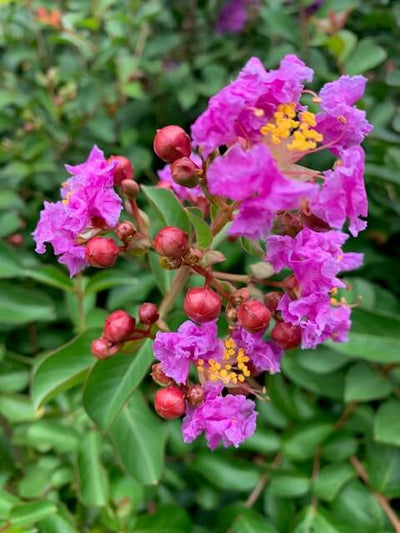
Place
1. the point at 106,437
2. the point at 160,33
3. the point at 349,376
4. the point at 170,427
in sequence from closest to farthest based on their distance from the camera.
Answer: the point at 106,437 → the point at 349,376 → the point at 170,427 → the point at 160,33

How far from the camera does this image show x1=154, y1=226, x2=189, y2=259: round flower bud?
1.09m

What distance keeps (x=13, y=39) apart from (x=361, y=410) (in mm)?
1916

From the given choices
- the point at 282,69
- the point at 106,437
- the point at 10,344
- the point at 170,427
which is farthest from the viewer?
the point at 10,344

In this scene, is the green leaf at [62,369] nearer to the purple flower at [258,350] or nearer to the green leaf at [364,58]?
the purple flower at [258,350]

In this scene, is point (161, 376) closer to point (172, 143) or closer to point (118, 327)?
point (118, 327)

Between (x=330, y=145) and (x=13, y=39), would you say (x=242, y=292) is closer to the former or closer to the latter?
(x=330, y=145)

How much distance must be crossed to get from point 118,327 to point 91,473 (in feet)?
2.02

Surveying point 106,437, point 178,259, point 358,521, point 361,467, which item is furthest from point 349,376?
point 178,259

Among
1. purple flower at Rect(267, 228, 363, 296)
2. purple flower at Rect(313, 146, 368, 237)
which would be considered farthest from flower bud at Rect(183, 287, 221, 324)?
purple flower at Rect(313, 146, 368, 237)

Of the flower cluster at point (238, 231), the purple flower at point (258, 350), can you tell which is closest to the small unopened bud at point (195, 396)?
the flower cluster at point (238, 231)

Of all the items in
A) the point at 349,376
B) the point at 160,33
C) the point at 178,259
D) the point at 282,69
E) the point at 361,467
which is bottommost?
the point at 361,467

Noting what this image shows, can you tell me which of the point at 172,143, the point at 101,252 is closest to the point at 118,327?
the point at 101,252

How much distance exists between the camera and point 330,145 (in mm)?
1076

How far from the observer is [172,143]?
1.08m
